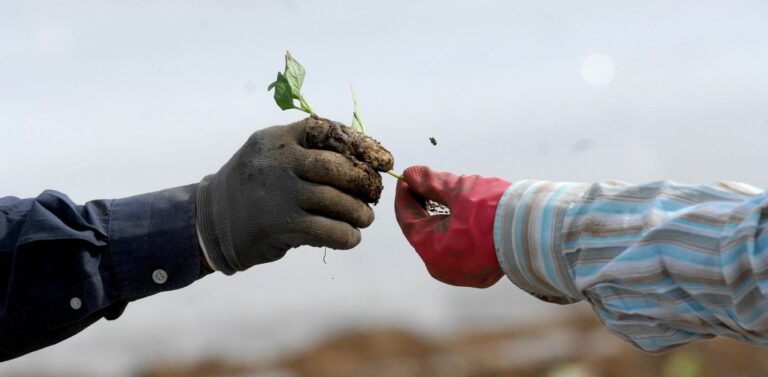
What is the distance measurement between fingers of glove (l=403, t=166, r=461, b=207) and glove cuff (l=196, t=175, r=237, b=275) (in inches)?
16.2

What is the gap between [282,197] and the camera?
1.50 metres

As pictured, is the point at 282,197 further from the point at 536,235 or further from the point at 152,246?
the point at 536,235

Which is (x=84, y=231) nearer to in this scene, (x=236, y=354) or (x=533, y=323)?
(x=236, y=354)

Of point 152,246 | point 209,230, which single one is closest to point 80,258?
point 152,246

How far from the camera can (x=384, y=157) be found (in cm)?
161

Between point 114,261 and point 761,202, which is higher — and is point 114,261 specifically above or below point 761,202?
below

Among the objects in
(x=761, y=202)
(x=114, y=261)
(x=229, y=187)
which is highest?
(x=761, y=202)

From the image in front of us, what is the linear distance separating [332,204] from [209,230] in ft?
0.86

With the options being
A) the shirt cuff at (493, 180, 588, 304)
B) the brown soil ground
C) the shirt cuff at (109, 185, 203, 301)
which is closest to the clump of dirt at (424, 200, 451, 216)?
the shirt cuff at (493, 180, 588, 304)

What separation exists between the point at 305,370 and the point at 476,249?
251 centimetres

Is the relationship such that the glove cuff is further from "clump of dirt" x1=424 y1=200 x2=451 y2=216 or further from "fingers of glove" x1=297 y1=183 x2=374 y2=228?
"clump of dirt" x1=424 y1=200 x2=451 y2=216

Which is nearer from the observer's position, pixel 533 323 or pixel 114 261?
pixel 114 261

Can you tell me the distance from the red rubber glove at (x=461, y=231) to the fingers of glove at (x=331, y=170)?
0.13 meters

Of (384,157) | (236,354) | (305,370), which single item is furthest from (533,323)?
(384,157)
